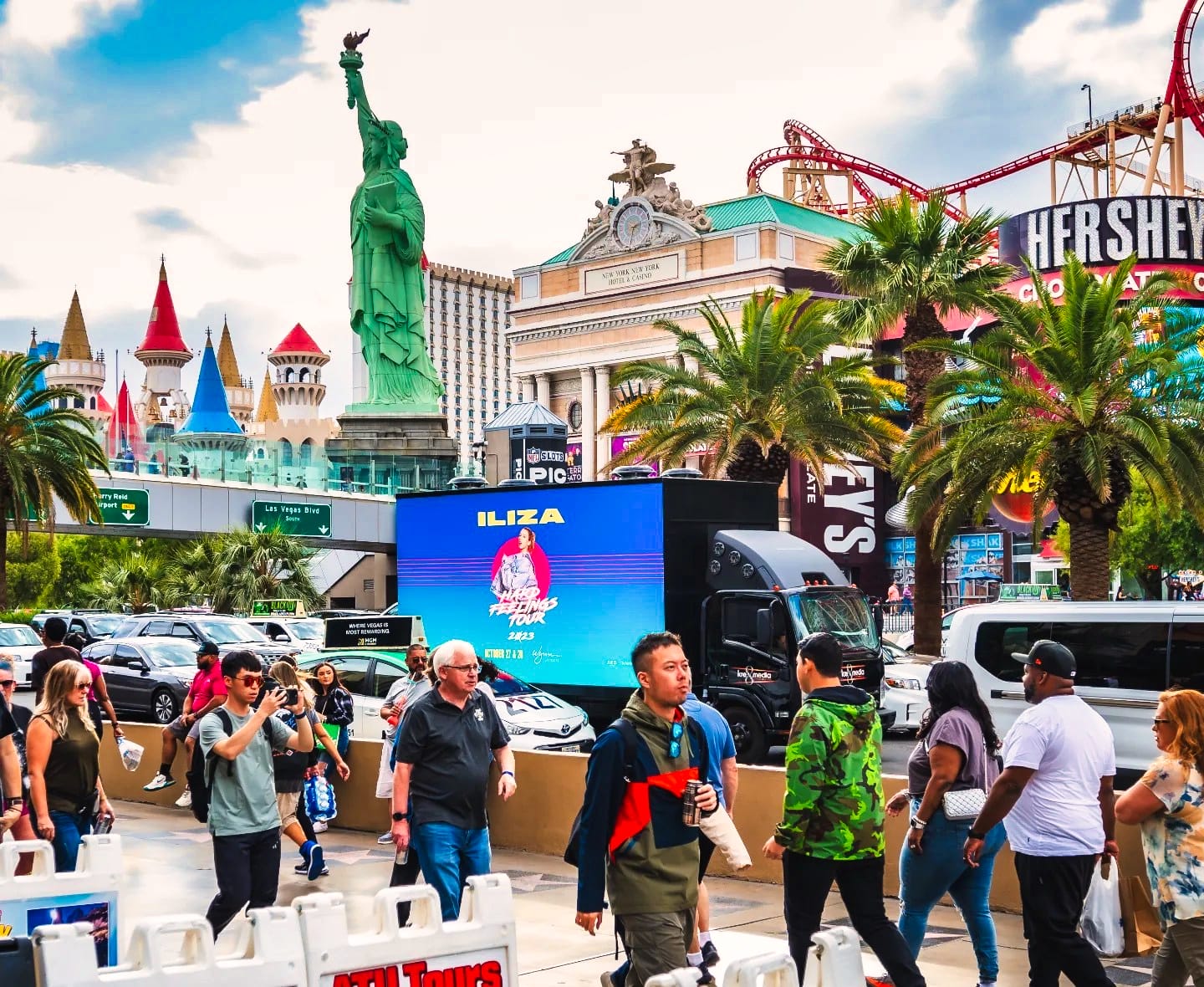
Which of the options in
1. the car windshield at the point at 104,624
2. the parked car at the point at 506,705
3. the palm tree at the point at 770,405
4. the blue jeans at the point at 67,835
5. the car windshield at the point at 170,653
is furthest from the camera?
the palm tree at the point at 770,405

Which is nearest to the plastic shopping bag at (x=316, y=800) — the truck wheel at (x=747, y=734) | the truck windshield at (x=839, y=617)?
the truck wheel at (x=747, y=734)

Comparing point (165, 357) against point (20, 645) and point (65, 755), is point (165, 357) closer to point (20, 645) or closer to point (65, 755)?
point (20, 645)

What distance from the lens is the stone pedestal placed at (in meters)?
53.2

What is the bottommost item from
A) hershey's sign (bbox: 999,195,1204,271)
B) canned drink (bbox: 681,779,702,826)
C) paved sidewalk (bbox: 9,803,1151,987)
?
paved sidewalk (bbox: 9,803,1151,987)

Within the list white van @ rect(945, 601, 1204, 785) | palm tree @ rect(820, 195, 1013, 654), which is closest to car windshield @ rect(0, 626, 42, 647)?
palm tree @ rect(820, 195, 1013, 654)

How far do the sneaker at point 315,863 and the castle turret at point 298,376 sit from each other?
162322 millimetres

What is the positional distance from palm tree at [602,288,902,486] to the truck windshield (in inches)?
478

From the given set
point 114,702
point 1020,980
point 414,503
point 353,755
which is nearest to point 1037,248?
point 414,503

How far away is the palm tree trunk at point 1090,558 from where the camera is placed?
24.3 m

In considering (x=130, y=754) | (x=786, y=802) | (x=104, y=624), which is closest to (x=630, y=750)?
(x=786, y=802)

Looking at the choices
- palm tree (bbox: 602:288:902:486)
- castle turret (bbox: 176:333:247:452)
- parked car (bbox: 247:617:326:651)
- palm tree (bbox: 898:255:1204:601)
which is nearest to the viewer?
palm tree (bbox: 898:255:1204:601)

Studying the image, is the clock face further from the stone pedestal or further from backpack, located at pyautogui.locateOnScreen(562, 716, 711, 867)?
backpack, located at pyautogui.locateOnScreen(562, 716, 711, 867)

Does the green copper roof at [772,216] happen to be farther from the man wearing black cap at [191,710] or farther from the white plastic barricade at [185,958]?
the white plastic barricade at [185,958]

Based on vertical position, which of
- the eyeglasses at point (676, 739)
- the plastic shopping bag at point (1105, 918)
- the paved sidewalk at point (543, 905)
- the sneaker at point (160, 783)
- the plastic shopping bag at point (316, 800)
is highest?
the eyeglasses at point (676, 739)
